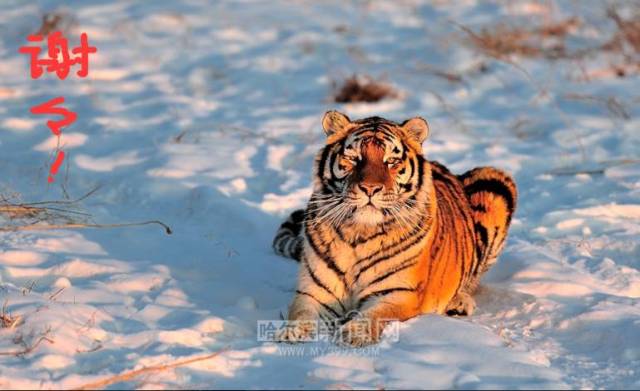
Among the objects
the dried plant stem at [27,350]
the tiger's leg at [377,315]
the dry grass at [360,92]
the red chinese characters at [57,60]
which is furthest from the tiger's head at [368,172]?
the red chinese characters at [57,60]

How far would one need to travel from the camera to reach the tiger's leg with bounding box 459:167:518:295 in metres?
5.86

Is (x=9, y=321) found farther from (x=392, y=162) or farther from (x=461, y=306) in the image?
(x=461, y=306)

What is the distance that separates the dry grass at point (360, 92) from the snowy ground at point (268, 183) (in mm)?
127

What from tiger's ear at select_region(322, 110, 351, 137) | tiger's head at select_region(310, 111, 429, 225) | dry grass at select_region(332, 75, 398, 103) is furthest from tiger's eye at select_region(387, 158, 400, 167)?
dry grass at select_region(332, 75, 398, 103)

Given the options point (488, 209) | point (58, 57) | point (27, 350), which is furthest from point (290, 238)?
point (58, 57)

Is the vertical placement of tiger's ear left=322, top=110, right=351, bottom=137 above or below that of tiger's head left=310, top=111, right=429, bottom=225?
above

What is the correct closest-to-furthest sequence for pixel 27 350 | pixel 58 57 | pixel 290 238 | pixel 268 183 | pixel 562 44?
pixel 27 350 < pixel 290 238 < pixel 268 183 < pixel 58 57 < pixel 562 44

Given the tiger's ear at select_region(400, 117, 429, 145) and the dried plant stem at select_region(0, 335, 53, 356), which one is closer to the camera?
the dried plant stem at select_region(0, 335, 53, 356)

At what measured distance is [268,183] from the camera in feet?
25.0

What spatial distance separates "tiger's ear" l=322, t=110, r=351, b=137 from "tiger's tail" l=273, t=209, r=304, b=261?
3.78 feet

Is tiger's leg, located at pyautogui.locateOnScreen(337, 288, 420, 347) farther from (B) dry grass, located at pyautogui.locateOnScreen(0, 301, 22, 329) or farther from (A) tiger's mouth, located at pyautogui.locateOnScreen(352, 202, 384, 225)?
(B) dry grass, located at pyautogui.locateOnScreen(0, 301, 22, 329)

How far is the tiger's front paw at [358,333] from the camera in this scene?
4.52 metres

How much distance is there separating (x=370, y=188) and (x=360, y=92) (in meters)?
4.85

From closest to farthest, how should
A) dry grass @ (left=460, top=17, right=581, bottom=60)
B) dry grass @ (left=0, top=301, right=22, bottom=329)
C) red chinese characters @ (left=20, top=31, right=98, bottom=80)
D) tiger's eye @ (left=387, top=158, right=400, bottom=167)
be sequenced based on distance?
dry grass @ (left=0, top=301, right=22, bottom=329) → tiger's eye @ (left=387, top=158, right=400, bottom=167) → red chinese characters @ (left=20, top=31, right=98, bottom=80) → dry grass @ (left=460, top=17, right=581, bottom=60)
